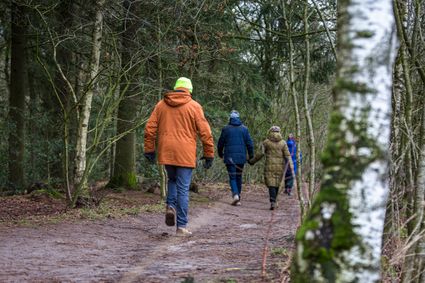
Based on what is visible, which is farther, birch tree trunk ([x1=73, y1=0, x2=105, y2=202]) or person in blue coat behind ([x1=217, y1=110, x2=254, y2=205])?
person in blue coat behind ([x1=217, y1=110, x2=254, y2=205])

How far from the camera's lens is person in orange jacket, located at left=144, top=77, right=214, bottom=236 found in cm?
760

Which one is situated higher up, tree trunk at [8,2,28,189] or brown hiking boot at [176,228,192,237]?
tree trunk at [8,2,28,189]

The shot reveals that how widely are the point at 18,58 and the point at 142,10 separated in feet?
18.6

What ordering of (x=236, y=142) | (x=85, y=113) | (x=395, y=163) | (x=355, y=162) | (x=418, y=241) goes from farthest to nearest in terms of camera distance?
(x=236, y=142)
(x=85, y=113)
(x=395, y=163)
(x=418, y=241)
(x=355, y=162)

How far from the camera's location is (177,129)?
769 cm

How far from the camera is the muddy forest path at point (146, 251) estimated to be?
201 inches

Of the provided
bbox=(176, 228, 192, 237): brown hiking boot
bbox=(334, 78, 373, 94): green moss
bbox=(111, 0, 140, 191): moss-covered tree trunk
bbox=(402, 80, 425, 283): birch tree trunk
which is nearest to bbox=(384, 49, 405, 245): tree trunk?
bbox=(402, 80, 425, 283): birch tree trunk

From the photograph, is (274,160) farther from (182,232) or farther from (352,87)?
Answer: (352,87)

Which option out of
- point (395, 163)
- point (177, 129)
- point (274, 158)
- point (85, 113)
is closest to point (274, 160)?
point (274, 158)

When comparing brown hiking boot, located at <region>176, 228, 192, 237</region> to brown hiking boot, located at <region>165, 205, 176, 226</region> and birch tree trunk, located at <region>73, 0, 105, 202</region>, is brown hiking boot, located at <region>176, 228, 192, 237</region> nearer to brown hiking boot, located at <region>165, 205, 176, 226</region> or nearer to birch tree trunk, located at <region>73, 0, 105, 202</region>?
brown hiking boot, located at <region>165, 205, 176, 226</region>

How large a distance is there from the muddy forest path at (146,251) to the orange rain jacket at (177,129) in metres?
1.08

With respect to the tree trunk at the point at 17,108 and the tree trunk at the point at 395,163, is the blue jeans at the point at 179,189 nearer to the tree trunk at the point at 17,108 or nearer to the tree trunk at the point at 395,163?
the tree trunk at the point at 395,163

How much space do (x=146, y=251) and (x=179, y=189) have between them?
1.12 m

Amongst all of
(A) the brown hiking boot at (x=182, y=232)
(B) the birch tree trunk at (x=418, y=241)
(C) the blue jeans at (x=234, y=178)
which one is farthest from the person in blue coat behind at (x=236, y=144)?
(B) the birch tree trunk at (x=418, y=241)
